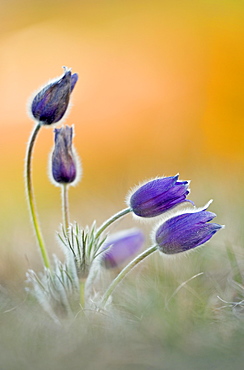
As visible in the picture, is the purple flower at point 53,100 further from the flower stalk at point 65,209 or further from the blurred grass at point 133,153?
the blurred grass at point 133,153

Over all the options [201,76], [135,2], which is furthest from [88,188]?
[135,2]

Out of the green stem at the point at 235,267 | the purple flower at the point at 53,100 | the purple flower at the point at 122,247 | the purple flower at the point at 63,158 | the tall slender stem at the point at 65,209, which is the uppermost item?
the purple flower at the point at 53,100

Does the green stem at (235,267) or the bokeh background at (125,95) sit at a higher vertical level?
the bokeh background at (125,95)

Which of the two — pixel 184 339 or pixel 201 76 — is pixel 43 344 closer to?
pixel 184 339

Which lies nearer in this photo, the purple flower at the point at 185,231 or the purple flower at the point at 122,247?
the purple flower at the point at 185,231

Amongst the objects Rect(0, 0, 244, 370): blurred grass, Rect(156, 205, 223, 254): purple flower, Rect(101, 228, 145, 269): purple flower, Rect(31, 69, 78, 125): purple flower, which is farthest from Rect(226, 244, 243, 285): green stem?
Rect(31, 69, 78, 125): purple flower

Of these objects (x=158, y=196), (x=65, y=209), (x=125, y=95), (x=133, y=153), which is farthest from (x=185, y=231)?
(x=125, y=95)

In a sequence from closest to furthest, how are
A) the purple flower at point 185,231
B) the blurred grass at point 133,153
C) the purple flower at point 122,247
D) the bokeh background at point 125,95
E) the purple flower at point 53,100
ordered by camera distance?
the blurred grass at point 133,153
the purple flower at point 185,231
the purple flower at point 53,100
the purple flower at point 122,247
the bokeh background at point 125,95

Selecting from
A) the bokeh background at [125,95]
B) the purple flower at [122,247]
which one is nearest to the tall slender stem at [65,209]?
the purple flower at [122,247]

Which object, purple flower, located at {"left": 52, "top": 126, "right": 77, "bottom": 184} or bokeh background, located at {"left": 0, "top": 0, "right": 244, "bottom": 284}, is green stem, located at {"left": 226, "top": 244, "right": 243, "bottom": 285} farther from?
bokeh background, located at {"left": 0, "top": 0, "right": 244, "bottom": 284}
